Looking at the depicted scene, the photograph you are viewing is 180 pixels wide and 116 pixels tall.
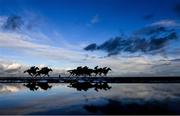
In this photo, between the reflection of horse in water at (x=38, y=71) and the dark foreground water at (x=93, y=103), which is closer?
the dark foreground water at (x=93, y=103)

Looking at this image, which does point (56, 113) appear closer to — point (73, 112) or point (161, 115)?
point (73, 112)

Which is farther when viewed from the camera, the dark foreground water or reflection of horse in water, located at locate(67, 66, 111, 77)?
reflection of horse in water, located at locate(67, 66, 111, 77)

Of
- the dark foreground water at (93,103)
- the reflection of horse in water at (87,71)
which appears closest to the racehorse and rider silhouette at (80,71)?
the reflection of horse in water at (87,71)

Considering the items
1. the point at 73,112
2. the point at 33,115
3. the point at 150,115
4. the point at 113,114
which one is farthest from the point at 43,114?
the point at 150,115

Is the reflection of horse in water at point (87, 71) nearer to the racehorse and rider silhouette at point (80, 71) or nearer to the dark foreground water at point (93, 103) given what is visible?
the racehorse and rider silhouette at point (80, 71)

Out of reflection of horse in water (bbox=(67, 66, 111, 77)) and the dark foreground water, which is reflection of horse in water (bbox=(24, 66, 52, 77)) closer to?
reflection of horse in water (bbox=(67, 66, 111, 77))

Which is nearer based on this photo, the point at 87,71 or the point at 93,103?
the point at 93,103

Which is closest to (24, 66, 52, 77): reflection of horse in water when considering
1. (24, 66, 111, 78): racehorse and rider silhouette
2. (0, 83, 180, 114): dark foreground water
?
(24, 66, 111, 78): racehorse and rider silhouette

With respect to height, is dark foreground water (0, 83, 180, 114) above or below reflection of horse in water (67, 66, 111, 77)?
below

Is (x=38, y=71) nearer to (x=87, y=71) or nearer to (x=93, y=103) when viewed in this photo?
(x=87, y=71)

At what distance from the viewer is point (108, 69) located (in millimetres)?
152750

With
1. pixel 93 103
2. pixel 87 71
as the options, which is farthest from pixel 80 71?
pixel 93 103

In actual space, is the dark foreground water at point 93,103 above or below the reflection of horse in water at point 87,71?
below

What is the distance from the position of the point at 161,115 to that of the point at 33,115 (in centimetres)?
1017
